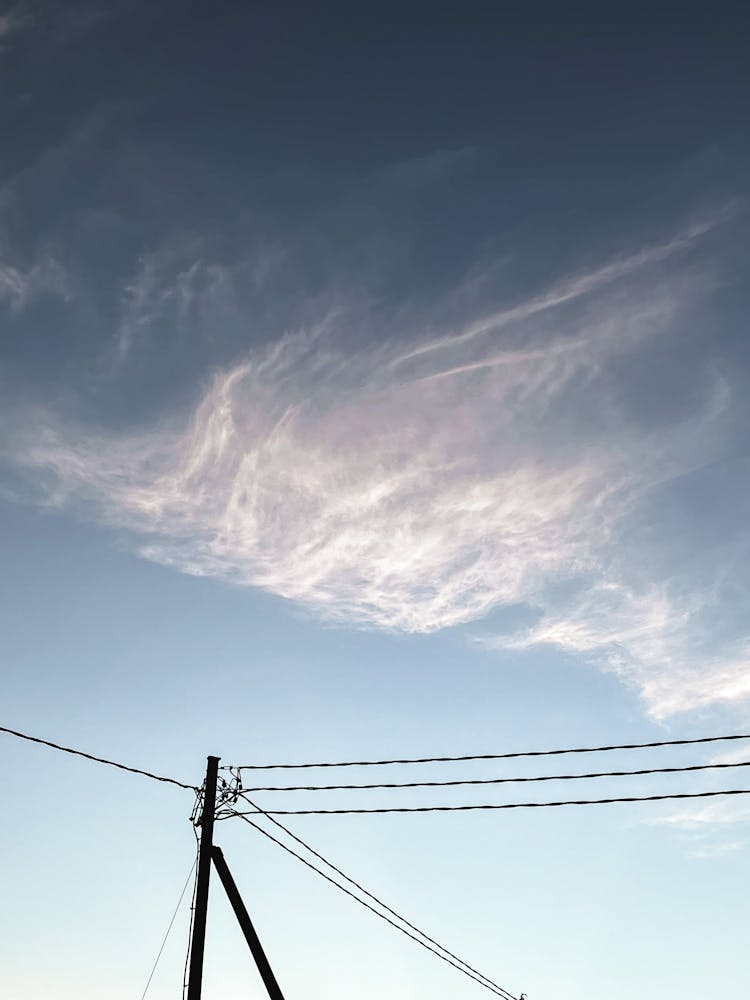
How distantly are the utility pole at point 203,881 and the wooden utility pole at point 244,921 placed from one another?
262 mm

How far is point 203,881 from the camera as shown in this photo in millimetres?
15539

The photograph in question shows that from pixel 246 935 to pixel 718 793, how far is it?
965 centimetres

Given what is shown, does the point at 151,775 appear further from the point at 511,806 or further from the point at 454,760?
the point at 511,806

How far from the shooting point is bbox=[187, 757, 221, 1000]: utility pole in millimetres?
14703

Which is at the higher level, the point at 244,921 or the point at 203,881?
the point at 203,881

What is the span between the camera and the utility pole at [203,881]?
1470 cm

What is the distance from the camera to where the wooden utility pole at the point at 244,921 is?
15.4 meters

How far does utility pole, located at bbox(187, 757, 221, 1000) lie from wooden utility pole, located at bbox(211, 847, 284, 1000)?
262 millimetres

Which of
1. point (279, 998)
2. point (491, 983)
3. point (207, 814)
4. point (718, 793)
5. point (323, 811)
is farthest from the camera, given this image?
point (491, 983)

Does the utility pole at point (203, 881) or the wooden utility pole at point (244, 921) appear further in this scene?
the wooden utility pole at point (244, 921)

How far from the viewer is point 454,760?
53.9 ft

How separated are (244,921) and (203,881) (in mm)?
1237

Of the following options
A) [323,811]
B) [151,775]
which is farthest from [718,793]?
[151,775]

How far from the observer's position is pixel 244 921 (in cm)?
1577
